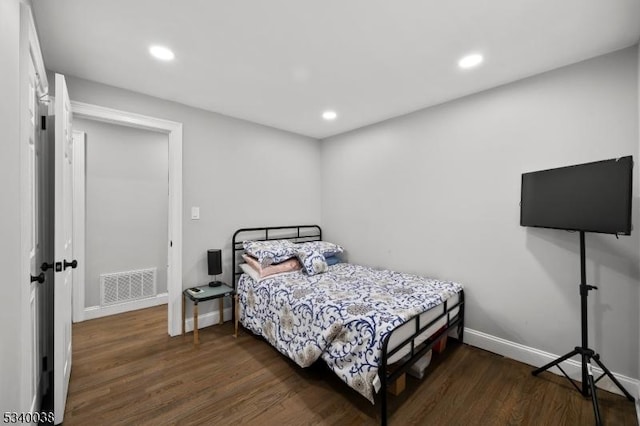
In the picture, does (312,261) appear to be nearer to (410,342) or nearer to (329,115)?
(410,342)

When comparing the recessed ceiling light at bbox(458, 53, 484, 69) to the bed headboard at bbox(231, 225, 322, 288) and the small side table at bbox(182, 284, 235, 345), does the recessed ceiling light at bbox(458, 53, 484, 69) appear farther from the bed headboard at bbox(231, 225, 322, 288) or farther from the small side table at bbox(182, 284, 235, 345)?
the small side table at bbox(182, 284, 235, 345)

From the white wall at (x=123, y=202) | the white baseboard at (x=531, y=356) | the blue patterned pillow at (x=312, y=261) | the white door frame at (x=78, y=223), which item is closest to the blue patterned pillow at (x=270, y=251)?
the blue patterned pillow at (x=312, y=261)

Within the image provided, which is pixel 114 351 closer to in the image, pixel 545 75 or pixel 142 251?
pixel 142 251

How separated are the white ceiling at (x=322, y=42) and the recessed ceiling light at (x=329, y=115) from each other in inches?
16.0

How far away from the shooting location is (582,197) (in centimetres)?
180

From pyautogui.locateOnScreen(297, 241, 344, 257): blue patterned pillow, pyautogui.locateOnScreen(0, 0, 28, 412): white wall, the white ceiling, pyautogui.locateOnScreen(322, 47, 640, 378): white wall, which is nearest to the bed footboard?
pyautogui.locateOnScreen(322, 47, 640, 378): white wall

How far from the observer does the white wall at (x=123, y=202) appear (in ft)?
11.0

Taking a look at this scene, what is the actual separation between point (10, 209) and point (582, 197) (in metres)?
3.01

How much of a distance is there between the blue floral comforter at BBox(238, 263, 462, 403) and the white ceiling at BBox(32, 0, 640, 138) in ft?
6.13

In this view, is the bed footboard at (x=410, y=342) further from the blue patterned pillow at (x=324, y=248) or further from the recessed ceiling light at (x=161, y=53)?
the recessed ceiling light at (x=161, y=53)

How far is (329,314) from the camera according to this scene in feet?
6.76

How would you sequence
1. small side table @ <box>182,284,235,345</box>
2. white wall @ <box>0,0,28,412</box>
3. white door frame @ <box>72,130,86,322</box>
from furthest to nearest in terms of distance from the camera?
1. white door frame @ <box>72,130,86,322</box>
2. small side table @ <box>182,284,235,345</box>
3. white wall @ <box>0,0,28,412</box>

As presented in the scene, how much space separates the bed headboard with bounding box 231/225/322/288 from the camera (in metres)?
3.33

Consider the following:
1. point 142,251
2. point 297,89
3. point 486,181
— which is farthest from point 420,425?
point 142,251
